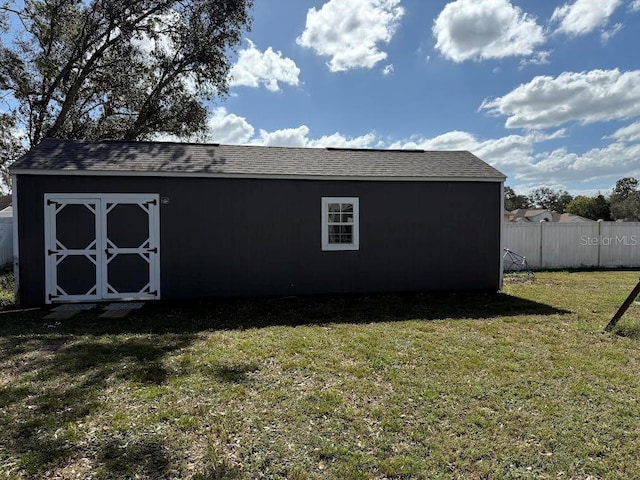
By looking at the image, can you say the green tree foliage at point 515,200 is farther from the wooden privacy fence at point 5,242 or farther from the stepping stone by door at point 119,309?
the stepping stone by door at point 119,309

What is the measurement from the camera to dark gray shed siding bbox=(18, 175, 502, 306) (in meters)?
7.56

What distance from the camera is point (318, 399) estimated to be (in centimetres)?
346

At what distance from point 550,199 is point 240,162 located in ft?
266

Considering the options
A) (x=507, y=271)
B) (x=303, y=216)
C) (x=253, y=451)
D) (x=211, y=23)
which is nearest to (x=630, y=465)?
(x=253, y=451)

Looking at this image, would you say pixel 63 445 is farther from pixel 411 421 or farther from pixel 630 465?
pixel 630 465

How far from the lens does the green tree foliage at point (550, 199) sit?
71.7 m

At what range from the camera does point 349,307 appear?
7.34 metres

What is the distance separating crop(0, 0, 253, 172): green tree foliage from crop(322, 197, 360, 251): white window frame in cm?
1051

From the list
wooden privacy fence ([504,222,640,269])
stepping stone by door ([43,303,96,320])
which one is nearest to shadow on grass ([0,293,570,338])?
stepping stone by door ([43,303,96,320])

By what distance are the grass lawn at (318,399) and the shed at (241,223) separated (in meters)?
1.57

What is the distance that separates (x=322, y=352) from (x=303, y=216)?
13.3ft

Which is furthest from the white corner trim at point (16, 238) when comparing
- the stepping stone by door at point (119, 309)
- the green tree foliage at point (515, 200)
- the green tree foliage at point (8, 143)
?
the green tree foliage at point (515, 200)

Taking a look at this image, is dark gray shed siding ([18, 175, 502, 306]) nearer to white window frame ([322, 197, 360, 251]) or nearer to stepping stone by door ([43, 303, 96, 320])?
white window frame ([322, 197, 360, 251])

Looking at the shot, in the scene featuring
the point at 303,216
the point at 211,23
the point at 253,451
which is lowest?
the point at 253,451
